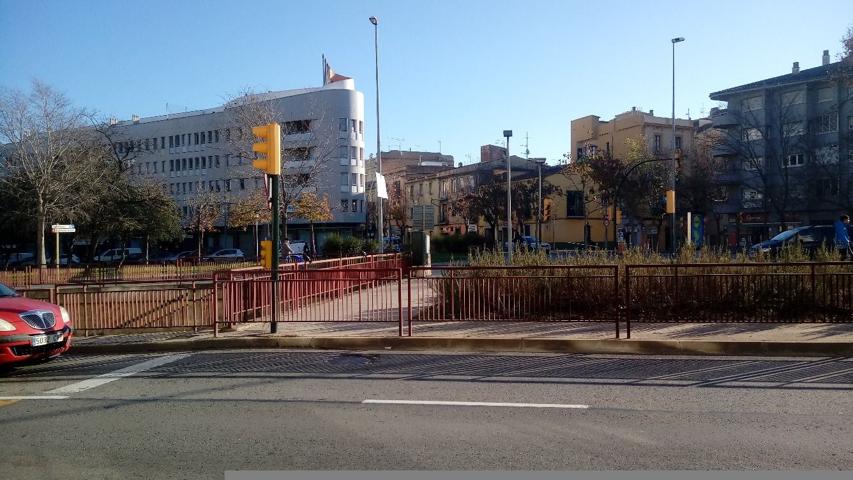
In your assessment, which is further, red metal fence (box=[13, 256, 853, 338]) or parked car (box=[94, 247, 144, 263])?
parked car (box=[94, 247, 144, 263])

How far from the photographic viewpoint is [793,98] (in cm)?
5119

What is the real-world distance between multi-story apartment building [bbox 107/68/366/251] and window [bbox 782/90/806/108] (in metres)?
39.0

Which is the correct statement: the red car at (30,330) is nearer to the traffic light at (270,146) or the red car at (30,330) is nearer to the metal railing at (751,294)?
the traffic light at (270,146)

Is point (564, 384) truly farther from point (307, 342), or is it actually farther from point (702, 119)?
point (702, 119)

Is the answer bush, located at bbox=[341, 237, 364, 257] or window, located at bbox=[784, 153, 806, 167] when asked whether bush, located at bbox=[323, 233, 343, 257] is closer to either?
bush, located at bbox=[341, 237, 364, 257]

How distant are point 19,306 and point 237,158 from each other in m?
48.6

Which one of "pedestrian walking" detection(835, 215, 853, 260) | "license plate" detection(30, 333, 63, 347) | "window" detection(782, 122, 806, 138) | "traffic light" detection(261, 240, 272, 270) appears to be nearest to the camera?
"license plate" detection(30, 333, 63, 347)

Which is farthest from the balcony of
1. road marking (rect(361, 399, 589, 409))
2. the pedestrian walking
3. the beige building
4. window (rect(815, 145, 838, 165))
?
road marking (rect(361, 399, 589, 409))

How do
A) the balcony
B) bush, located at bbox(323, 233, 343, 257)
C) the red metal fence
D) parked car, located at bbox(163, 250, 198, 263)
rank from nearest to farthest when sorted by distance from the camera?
1. the red metal fence
2. parked car, located at bbox(163, 250, 198, 263)
3. bush, located at bbox(323, 233, 343, 257)
4. the balcony

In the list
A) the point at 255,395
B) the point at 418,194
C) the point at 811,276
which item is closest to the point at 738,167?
the point at 418,194

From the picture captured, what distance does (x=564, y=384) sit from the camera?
793 centimetres

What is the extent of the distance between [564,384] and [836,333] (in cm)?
564

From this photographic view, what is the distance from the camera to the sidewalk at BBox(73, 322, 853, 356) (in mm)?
9773

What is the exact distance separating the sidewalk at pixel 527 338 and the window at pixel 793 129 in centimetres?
4574
